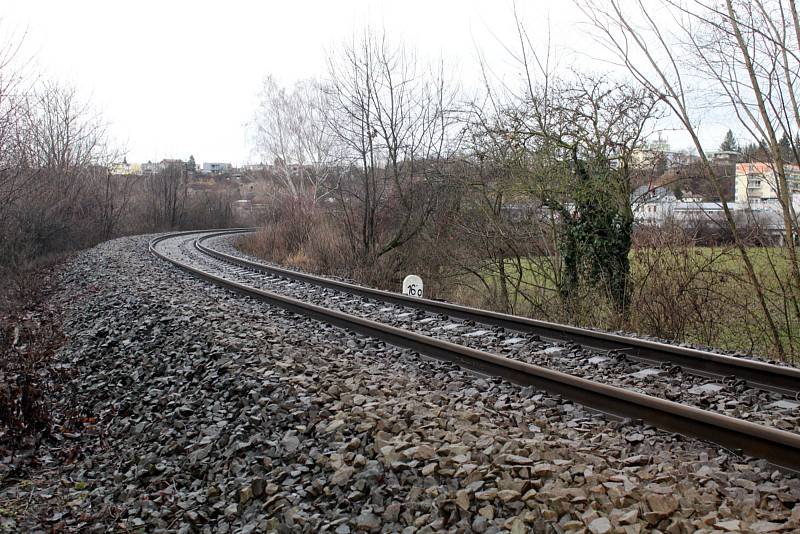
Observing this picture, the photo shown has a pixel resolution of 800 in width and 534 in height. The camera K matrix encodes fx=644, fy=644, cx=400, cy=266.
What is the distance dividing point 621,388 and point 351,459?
2.15 meters

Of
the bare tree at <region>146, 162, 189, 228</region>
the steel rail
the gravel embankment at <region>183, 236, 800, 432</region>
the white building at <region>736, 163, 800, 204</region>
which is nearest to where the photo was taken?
the gravel embankment at <region>183, 236, 800, 432</region>

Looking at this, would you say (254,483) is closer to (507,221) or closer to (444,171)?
(507,221)

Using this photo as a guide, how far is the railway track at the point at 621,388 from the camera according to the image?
3949 mm

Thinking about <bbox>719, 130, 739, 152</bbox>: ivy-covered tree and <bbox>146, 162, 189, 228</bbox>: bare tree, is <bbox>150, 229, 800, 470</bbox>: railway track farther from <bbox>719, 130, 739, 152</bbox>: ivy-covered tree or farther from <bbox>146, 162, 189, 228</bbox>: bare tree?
<bbox>146, 162, 189, 228</bbox>: bare tree

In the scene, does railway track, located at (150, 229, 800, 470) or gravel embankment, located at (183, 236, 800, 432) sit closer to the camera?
railway track, located at (150, 229, 800, 470)

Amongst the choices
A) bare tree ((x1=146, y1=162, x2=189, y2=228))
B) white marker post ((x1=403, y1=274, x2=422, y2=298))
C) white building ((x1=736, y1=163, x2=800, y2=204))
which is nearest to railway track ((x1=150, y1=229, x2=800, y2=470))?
white marker post ((x1=403, y1=274, x2=422, y2=298))

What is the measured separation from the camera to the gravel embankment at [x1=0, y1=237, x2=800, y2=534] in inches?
133

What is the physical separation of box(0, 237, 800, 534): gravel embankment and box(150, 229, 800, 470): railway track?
0.14 metres

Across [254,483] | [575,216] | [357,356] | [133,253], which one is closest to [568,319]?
[575,216]

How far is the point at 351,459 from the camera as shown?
4.19 meters

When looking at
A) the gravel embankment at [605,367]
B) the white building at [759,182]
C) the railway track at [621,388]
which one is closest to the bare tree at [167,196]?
the gravel embankment at [605,367]

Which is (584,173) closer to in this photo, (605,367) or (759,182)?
(759,182)

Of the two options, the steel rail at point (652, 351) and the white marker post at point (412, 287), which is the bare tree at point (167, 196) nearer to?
the white marker post at point (412, 287)

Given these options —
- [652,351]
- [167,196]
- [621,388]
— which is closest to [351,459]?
[621,388]
